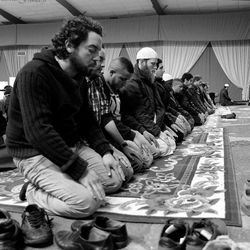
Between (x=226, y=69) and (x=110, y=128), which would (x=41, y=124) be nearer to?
(x=110, y=128)

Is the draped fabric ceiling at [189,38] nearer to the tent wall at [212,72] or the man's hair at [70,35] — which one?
the tent wall at [212,72]

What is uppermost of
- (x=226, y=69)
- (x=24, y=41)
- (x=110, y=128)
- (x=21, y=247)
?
(x=24, y=41)

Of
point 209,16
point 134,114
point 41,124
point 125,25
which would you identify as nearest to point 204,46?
point 209,16

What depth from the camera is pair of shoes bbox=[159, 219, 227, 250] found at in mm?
1685

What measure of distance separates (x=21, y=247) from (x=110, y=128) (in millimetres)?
1547

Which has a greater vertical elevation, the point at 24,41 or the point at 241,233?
the point at 24,41

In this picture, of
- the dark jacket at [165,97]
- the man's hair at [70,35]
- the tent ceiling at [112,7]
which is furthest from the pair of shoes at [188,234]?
the tent ceiling at [112,7]

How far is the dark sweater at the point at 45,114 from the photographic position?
214cm

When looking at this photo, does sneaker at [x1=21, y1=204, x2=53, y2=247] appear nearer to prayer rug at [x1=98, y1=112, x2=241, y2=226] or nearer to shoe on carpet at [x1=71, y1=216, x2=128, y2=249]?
shoe on carpet at [x1=71, y1=216, x2=128, y2=249]

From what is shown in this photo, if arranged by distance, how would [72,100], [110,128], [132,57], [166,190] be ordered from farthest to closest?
[132,57], [110,128], [166,190], [72,100]

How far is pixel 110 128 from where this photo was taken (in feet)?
10.6

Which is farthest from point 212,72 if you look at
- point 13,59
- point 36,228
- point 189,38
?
point 36,228

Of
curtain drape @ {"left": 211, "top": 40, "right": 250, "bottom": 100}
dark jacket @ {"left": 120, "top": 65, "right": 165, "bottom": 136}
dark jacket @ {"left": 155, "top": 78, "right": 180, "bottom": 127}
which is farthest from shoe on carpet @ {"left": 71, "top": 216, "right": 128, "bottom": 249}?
curtain drape @ {"left": 211, "top": 40, "right": 250, "bottom": 100}

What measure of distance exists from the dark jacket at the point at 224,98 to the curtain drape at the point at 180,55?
Result: 5.56 feet
